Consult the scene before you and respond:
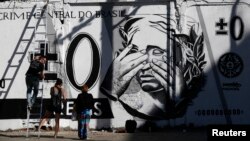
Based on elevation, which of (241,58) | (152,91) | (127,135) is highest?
(241,58)

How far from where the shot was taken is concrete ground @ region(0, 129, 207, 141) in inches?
618

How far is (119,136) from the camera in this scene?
16.5 m

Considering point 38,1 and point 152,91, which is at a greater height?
point 38,1

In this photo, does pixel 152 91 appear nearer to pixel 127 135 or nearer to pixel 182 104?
pixel 182 104

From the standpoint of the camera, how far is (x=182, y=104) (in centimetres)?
1873

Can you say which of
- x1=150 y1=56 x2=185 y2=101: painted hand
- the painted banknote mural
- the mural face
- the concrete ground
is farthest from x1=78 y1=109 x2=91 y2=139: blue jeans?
x1=150 y1=56 x2=185 y2=101: painted hand

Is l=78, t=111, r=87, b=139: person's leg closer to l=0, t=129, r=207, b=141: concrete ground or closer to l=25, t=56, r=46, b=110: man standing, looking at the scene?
l=0, t=129, r=207, b=141: concrete ground

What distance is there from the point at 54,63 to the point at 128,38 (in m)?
2.85

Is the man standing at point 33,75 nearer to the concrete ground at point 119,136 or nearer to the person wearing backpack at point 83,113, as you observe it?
the concrete ground at point 119,136

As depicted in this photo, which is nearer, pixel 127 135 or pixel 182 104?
pixel 127 135

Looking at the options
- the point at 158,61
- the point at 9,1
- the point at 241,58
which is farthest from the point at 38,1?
the point at 241,58

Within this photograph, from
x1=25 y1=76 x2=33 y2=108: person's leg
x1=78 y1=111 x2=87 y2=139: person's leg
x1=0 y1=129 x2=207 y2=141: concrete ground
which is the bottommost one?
x1=0 y1=129 x2=207 y2=141: concrete ground

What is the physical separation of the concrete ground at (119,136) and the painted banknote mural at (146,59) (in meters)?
0.92

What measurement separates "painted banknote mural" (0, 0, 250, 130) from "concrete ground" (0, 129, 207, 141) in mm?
919
